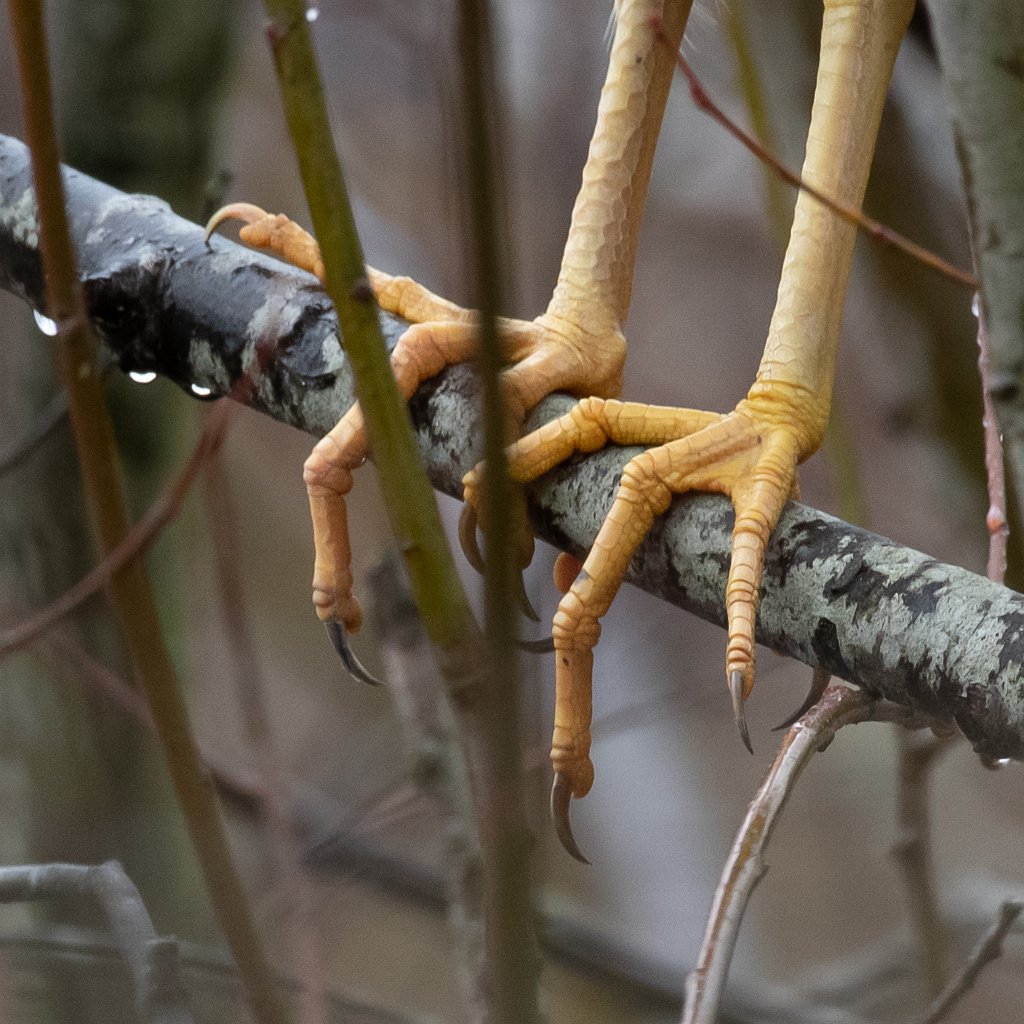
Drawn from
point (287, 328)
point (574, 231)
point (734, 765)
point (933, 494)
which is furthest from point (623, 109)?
point (734, 765)

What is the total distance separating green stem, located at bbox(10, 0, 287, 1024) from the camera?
1.16 m

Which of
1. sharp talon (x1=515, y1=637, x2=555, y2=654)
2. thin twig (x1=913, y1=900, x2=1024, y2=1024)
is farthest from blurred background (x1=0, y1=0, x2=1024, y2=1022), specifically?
thin twig (x1=913, y1=900, x2=1024, y2=1024)

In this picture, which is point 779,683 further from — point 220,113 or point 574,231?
point 574,231

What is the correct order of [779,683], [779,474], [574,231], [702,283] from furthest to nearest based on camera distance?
[702,283] < [779,683] < [574,231] < [779,474]

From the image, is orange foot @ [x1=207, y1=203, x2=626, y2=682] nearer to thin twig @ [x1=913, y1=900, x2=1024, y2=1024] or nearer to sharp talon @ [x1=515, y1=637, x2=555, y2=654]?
sharp talon @ [x1=515, y1=637, x2=555, y2=654]

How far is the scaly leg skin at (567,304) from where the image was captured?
1.40 meters

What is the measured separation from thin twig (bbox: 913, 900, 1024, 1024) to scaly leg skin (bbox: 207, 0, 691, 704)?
55 centimetres

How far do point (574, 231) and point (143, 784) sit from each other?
189cm

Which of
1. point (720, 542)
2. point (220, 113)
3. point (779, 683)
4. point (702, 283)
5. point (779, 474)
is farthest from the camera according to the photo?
point (702, 283)

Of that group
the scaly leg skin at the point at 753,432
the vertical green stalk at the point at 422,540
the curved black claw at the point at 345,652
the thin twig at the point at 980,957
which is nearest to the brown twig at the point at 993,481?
the scaly leg skin at the point at 753,432

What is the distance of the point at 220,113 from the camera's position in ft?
11.7

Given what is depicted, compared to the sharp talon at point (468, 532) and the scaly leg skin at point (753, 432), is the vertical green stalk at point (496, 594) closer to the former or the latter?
the scaly leg skin at point (753, 432)

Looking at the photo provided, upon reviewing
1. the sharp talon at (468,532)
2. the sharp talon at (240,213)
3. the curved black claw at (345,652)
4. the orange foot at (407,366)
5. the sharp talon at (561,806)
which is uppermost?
the sharp talon at (240,213)

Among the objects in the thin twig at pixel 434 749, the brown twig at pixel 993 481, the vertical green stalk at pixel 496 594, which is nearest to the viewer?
the vertical green stalk at pixel 496 594
